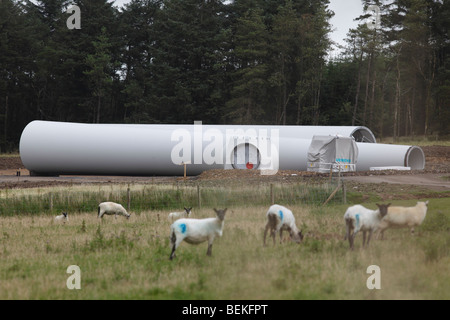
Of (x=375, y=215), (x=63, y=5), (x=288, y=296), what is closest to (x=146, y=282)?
(x=288, y=296)

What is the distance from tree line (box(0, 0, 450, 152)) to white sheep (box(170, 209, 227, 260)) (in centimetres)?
5418

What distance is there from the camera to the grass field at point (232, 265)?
948 cm

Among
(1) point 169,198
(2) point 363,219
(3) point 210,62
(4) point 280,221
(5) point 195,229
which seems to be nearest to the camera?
(5) point 195,229

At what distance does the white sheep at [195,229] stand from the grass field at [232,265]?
1.50ft

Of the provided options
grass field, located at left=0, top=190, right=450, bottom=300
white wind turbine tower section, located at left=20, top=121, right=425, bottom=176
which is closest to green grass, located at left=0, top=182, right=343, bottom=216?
grass field, located at left=0, top=190, right=450, bottom=300

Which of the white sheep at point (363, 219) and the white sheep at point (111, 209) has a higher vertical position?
the white sheep at point (363, 219)

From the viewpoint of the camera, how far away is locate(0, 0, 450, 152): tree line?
222ft

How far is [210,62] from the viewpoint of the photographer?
2835 inches

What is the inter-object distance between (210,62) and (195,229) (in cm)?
6208

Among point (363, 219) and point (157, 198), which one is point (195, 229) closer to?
point (363, 219)

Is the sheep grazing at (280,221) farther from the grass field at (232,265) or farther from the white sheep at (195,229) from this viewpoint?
the white sheep at (195,229)

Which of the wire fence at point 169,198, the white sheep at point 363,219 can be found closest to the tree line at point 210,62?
the wire fence at point 169,198

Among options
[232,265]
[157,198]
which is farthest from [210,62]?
[232,265]

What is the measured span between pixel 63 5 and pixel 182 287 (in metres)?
73.8
